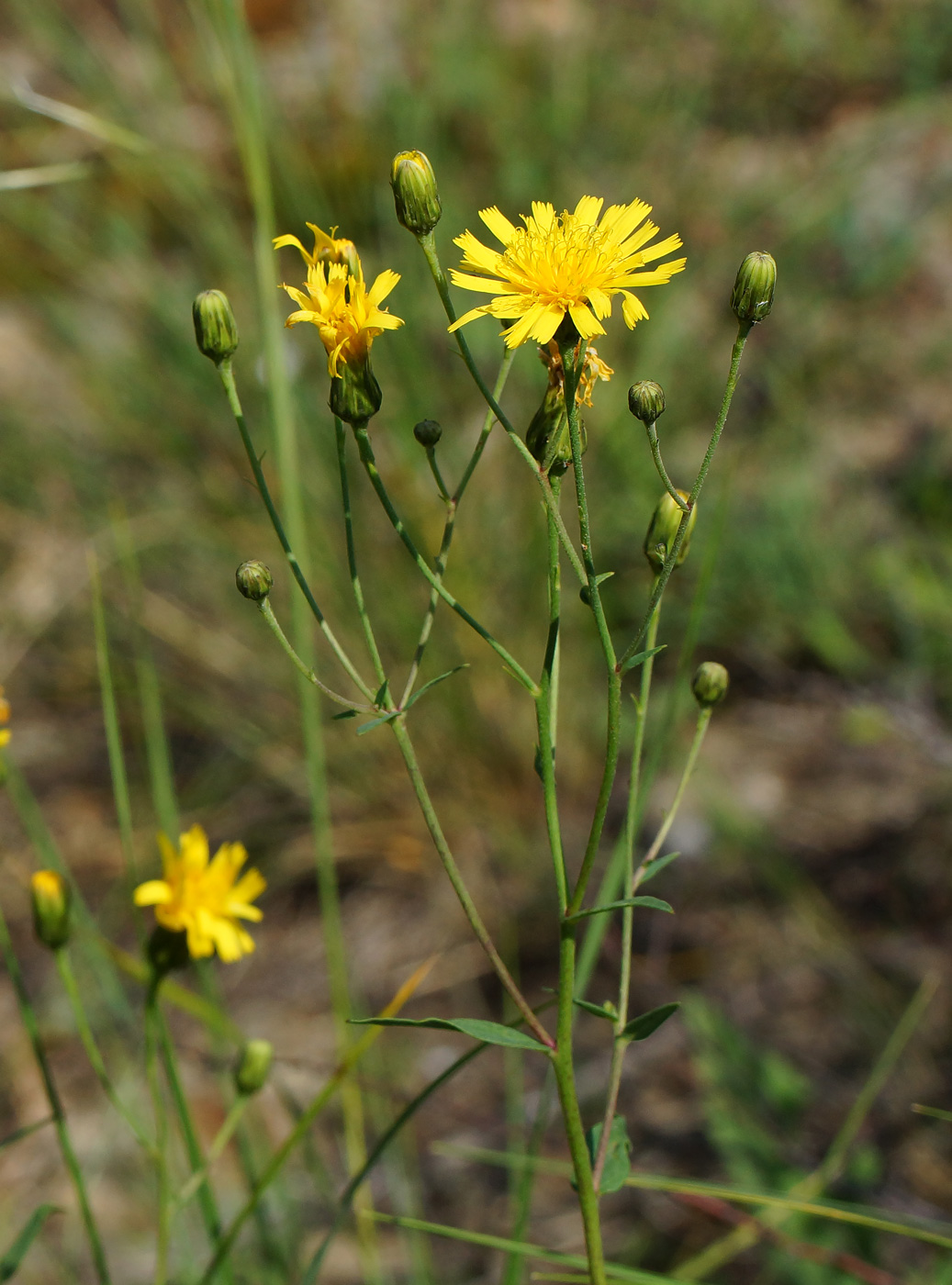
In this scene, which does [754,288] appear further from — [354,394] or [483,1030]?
[483,1030]

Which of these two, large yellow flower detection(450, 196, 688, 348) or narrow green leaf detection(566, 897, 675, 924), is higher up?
large yellow flower detection(450, 196, 688, 348)

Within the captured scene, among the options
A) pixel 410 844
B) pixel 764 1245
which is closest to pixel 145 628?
pixel 410 844

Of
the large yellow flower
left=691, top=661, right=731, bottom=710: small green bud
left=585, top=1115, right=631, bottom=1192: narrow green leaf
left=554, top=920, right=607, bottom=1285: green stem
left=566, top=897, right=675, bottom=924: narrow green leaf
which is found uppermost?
the large yellow flower

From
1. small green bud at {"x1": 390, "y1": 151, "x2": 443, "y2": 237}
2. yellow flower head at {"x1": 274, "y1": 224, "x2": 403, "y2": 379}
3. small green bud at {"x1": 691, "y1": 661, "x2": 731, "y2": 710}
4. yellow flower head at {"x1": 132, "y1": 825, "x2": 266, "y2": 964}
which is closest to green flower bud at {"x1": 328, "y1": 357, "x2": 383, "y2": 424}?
yellow flower head at {"x1": 274, "y1": 224, "x2": 403, "y2": 379}

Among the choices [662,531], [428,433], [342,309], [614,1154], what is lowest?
[614,1154]

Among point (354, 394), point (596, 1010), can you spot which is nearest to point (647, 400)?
point (354, 394)

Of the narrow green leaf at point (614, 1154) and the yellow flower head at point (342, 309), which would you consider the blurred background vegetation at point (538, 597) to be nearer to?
the yellow flower head at point (342, 309)

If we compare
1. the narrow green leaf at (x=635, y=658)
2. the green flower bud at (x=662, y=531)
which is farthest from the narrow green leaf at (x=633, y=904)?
the green flower bud at (x=662, y=531)

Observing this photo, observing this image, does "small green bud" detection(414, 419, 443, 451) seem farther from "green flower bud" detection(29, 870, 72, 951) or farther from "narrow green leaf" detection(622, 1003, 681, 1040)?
"green flower bud" detection(29, 870, 72, 951)
